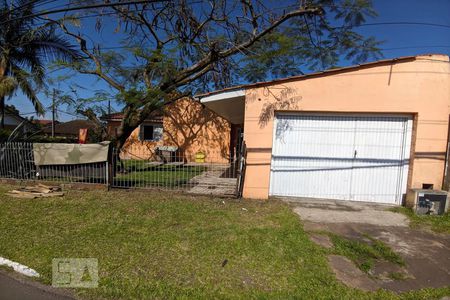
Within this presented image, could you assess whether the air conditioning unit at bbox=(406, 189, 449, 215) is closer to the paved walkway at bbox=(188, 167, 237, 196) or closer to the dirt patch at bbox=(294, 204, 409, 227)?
the dirt patch at bbox=(294, 204, 409, 227)

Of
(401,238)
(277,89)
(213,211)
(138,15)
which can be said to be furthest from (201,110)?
(401,238)

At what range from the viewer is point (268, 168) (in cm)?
688

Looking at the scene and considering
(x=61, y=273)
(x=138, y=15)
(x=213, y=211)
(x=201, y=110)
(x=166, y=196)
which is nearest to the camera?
(x=61, y=273)

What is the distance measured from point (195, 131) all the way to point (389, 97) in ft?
38.9

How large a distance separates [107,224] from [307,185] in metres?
5.01

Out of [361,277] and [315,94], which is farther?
[315,94]

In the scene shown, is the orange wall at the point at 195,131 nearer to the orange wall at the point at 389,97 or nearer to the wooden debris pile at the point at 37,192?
the wooden debris pile at the point at 37,192

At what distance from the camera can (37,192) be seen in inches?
264

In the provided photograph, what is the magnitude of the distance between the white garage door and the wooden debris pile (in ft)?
19.1

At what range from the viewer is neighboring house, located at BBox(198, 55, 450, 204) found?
6320 millimetres

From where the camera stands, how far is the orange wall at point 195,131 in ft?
53.9

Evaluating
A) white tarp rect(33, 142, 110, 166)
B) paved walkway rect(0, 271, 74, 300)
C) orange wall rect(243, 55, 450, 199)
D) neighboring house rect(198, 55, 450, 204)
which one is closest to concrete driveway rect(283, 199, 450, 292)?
neighboring house rect(198, 55, 450, 204)

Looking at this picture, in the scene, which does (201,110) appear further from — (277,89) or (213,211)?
(213,211)

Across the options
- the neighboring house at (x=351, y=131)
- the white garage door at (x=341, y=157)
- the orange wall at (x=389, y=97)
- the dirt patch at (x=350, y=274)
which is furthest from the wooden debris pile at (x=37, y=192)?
the dirt patch at (x=350, y=274)
